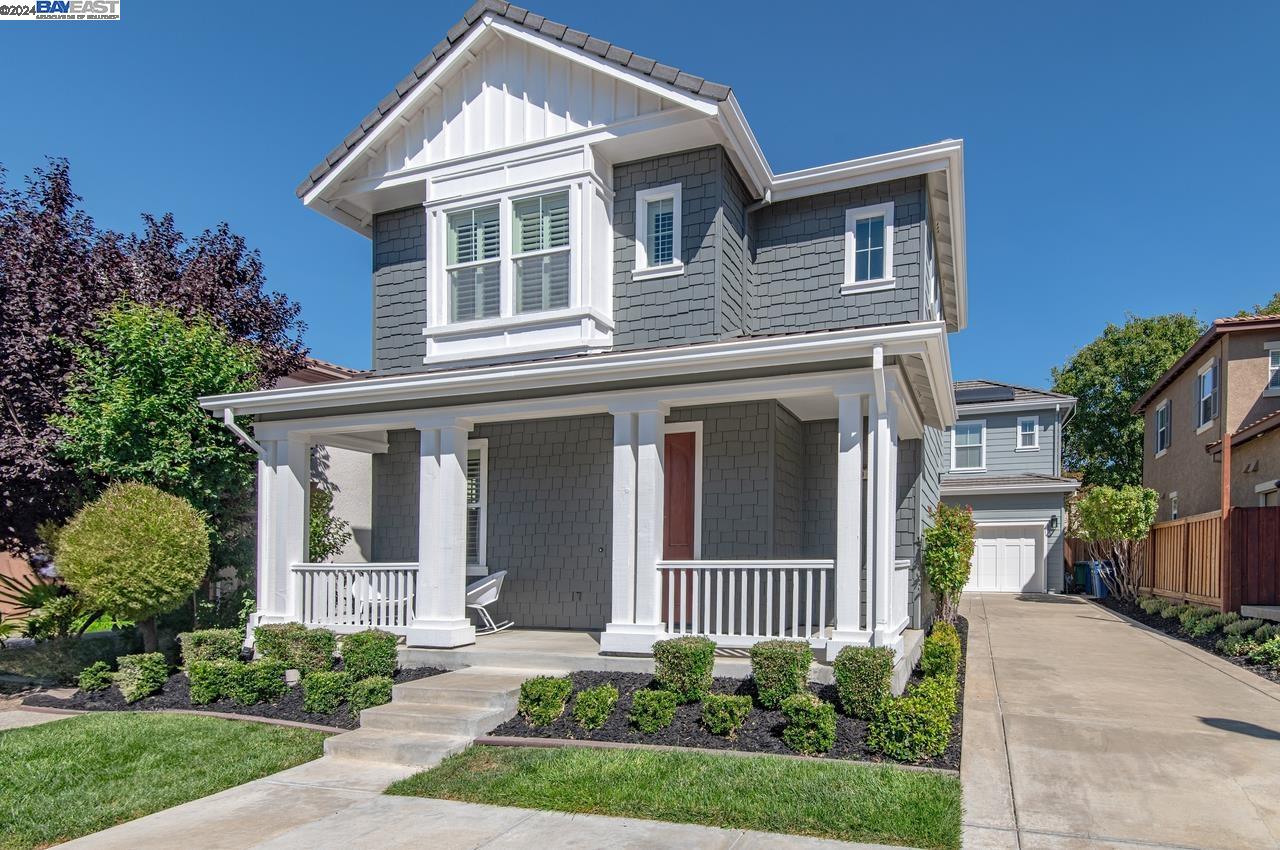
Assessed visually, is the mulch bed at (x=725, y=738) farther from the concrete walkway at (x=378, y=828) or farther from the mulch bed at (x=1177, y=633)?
the mulch bed at (x=1177, y=633)

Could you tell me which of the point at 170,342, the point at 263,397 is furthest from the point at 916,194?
the point at 170,342

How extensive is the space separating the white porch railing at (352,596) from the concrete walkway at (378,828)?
12.8ft

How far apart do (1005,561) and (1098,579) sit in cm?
252

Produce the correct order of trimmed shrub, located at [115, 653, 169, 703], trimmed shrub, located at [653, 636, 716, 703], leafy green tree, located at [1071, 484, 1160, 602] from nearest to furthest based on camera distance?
1. trimmed shrub, located at [653, 636, 716, 703]
2. trimmed shrub, located at [115, 653, 169, 703]
3. leafy green tree, located at [1071, 484, 1160, 602]

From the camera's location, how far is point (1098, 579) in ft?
81.3

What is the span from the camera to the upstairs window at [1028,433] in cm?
2697

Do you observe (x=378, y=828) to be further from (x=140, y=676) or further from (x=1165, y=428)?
(x=1165, y=428)

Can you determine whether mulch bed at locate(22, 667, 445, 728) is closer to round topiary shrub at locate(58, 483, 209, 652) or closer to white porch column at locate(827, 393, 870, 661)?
round topiary shrub at locate(58, 483, 209, 652)

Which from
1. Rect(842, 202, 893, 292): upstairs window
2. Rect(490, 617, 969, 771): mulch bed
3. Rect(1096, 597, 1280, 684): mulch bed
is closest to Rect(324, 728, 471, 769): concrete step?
Rect(490, 617, 969, 771): mulch bed

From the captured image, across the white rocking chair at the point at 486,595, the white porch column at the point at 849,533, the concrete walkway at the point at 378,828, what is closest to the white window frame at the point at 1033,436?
the white rocking chair at the point at 486,595

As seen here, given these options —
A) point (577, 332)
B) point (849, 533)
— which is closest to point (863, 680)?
point (849, 533)

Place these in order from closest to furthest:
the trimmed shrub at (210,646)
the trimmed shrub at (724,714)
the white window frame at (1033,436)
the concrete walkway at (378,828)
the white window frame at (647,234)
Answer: the concrete walkway at (378,828)
the trimmed shrub at (724,714)
the trimmed shrub at (210,646)
the white window frame at (647,234)
the white window frame at (1033,436)

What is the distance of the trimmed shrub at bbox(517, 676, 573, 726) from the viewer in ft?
23.4

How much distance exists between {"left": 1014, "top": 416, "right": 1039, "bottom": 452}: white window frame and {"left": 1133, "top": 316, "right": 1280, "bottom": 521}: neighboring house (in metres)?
5.00
